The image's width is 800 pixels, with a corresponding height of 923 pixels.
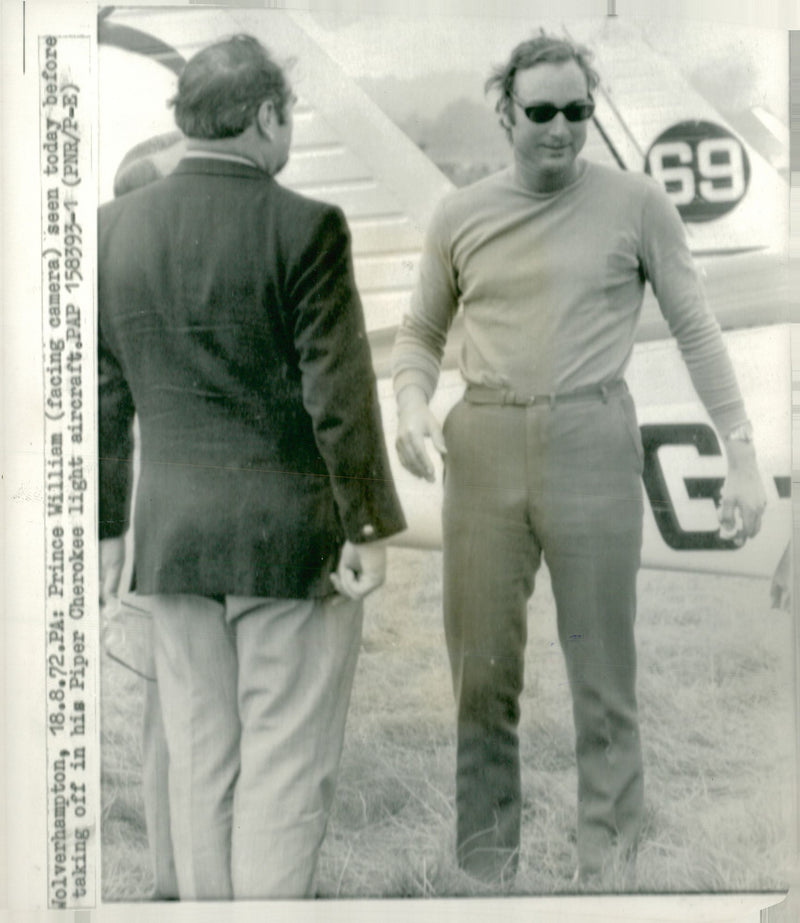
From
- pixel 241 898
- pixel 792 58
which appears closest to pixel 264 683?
pixel 241 898

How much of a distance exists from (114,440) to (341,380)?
421 millimetres

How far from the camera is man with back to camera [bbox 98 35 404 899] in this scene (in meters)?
2.06

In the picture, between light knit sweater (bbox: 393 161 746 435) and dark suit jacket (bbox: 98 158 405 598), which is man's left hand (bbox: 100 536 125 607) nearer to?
dark suit jacket (bbox: 98 158 405 598)

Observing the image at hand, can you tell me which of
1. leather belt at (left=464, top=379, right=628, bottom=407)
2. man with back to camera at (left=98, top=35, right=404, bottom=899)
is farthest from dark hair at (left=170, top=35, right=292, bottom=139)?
leather belt at (left=464, top=379, right=628, bottom=407)

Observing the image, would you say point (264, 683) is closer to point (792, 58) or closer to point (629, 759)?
point (629, 759)

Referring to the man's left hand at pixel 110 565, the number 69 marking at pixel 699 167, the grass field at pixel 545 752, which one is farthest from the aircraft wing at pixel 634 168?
the man's left hand at pixel 110 565

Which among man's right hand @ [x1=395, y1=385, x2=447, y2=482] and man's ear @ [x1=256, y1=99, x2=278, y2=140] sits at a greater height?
man's ear @ [x1=256, y1=99, x2=278, y2=140]

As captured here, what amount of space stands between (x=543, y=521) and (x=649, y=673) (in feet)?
1.15

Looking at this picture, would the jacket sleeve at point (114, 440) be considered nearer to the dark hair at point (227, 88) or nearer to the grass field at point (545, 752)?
the grass field at point (545, 752)

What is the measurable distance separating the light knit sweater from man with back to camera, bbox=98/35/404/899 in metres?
0.15

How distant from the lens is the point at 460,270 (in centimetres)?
213

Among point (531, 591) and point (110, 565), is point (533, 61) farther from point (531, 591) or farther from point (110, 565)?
point (110, 565)

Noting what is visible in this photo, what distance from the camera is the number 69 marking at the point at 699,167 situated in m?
2.20

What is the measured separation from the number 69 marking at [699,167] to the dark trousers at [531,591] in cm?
40
